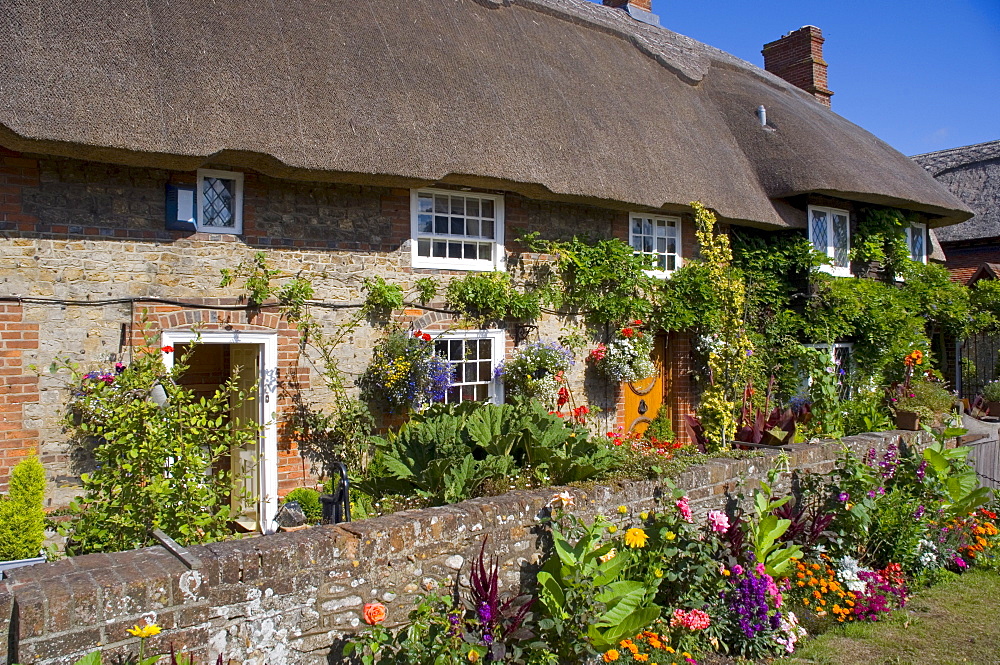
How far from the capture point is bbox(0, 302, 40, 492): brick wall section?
619cm

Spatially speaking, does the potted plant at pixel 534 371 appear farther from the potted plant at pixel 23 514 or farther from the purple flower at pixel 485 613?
the potted plant at pixel 23 514

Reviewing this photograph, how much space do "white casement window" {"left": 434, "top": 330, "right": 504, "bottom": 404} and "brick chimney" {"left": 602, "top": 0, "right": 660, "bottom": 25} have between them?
8.92 meters

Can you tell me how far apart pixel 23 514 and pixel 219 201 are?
3.23 metres

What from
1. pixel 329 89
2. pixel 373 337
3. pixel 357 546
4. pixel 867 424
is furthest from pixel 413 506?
pixel 867 424

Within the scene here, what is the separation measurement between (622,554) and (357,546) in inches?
70.1

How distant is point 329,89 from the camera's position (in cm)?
756

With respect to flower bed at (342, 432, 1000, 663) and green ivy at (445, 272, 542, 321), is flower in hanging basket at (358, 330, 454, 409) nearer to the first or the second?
green ivy at (445, 272, 542, 321)

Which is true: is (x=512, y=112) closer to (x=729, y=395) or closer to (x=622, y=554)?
(x=729, y=395)

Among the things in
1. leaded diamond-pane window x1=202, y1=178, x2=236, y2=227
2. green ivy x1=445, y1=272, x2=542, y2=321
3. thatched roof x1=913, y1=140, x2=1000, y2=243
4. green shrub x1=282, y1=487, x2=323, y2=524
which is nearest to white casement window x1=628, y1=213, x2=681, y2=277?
green ivy x1=445, y1=272, x2=542, y2=321

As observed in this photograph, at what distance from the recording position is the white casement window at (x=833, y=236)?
12.4 m

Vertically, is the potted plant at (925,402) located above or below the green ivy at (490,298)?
below

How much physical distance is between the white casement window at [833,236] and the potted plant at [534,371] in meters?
5.61

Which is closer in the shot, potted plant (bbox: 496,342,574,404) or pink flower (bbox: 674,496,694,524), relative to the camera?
pink flower (bbox: 674,496,694,524)

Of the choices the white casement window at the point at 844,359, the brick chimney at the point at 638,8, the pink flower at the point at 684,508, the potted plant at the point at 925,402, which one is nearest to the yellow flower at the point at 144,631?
the pink flower at the point at 684,508
